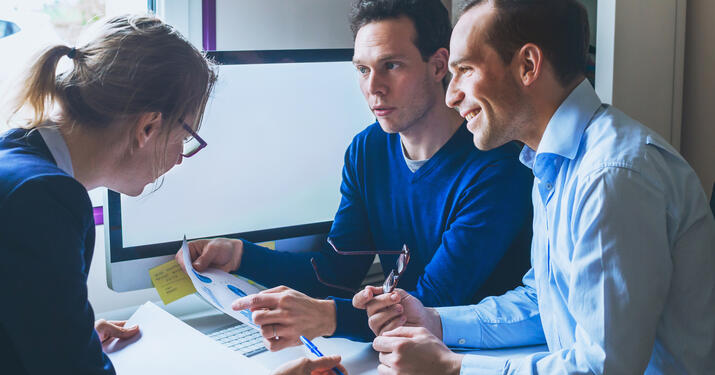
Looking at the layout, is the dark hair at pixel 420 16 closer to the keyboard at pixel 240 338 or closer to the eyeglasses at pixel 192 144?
the eyeglasses at pixel 192 144

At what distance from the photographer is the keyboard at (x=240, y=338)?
1.27 metres

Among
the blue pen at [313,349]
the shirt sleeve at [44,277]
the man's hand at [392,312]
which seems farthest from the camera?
the man's hand at [392,312]

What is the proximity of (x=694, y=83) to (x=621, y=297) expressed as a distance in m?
1.18

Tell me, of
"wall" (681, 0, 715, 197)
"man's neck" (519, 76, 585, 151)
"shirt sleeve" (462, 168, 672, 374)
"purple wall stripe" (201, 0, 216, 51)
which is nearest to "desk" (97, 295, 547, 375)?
"shirt sleeve" (462, 168, 672, 374)

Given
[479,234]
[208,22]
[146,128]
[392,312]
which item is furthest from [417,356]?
[208,22]

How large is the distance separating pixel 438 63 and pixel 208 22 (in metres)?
0.64

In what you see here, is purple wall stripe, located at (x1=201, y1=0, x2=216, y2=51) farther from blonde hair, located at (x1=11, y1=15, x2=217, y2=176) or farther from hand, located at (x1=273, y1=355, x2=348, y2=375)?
hand, located at (x1=273, y1=355, x2=348, y2=375)

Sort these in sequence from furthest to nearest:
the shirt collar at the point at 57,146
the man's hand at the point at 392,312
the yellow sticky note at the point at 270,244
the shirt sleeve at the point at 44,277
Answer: the yellow sticky note at the point at 270,244 < the man's hand at the point at 392,312 < the shirt collar at the point at 57,146 < the shirt sleeve at the point at 44,277

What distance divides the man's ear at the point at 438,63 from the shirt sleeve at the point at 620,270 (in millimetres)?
724

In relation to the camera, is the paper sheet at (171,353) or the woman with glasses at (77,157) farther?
the paper sheet at (171,353)

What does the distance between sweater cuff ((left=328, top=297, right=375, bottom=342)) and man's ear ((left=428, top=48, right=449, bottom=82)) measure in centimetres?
64

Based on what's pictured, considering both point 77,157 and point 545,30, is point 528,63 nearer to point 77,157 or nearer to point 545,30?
point 545,30

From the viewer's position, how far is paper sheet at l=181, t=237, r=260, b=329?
1229 millimetres

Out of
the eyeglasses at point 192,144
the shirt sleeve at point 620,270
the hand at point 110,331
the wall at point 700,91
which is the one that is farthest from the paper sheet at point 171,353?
the wall at point 700,91
